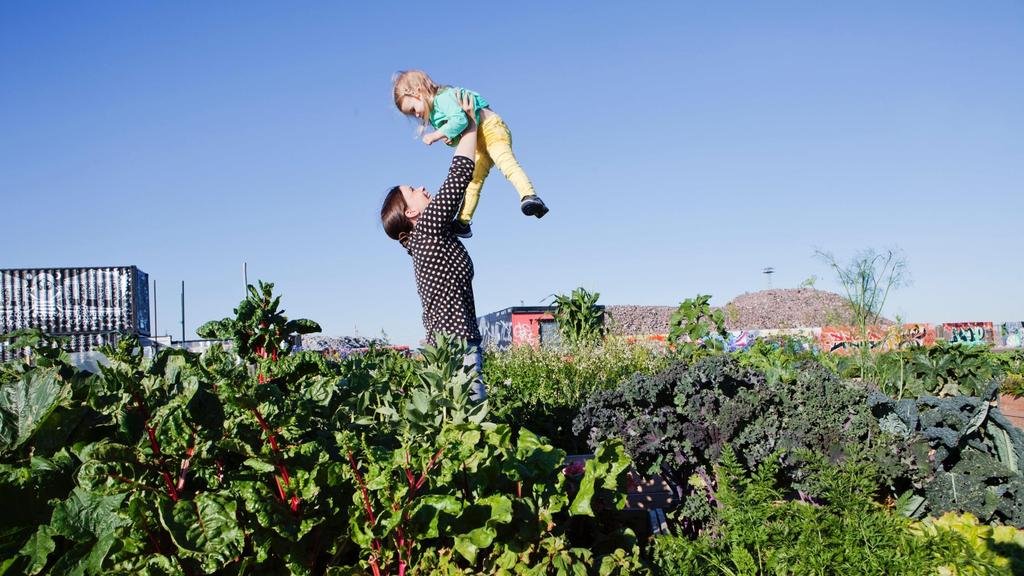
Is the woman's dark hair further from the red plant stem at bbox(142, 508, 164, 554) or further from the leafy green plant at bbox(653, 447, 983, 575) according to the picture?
the red plant stem at bbox(142, 508, 164, 554)

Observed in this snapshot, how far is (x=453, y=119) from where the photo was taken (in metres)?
3.65

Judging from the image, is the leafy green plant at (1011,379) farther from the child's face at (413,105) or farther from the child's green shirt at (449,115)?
the child's face at (413,105)

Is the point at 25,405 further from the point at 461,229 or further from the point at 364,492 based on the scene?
the point at 461,229

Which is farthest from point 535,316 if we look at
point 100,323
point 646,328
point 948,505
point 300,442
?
point 300,442

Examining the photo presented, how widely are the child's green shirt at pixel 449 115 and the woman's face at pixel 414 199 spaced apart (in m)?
0.40

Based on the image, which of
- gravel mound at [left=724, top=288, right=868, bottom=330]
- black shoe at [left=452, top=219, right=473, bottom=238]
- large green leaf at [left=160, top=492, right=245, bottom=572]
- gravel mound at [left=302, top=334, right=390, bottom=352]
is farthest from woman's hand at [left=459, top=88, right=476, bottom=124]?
gravel mound at [left=724, top=288, right=868, bottom=330]

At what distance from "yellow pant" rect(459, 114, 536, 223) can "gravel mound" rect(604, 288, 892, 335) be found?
857 inches

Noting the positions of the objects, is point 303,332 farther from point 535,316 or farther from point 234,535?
point 535,316

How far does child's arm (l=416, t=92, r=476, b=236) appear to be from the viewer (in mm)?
3631

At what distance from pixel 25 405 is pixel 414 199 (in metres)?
2.36

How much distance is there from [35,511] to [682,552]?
5.54 ft

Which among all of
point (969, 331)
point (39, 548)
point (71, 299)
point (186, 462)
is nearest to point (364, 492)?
point (186, 462)

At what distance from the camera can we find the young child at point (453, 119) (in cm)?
363

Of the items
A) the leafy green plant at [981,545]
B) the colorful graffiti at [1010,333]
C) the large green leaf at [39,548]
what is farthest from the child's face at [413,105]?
the colorful graffiti at [1010,333]
